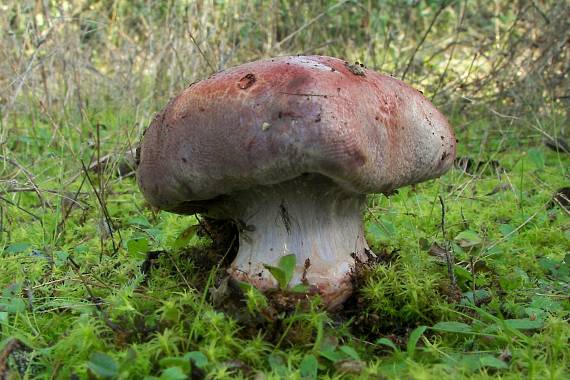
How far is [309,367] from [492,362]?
1.60 feet

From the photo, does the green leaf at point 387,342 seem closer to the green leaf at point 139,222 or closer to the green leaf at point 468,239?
the green leaf at point 468,239

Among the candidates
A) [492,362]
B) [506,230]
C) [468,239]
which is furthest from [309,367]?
[506,230]

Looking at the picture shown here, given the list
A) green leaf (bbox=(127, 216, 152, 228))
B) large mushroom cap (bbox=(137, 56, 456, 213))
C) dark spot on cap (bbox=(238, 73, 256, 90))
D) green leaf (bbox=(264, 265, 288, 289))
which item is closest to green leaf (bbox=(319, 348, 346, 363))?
green leaf (bbox=(264, 265, 288, 289))

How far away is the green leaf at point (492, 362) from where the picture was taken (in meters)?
1.51

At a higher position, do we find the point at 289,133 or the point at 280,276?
the point at 289,133

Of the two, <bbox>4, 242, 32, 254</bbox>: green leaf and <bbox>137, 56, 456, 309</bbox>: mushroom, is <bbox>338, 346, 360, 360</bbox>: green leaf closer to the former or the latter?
<bbox>137, 56, 456, 309</bbox>: mushroom

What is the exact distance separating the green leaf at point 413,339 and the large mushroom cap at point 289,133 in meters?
0.44

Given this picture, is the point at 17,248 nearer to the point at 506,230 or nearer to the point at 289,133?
the point at 289,133

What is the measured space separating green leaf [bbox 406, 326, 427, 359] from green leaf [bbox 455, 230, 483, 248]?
1.03m

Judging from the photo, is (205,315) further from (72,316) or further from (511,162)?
(511,162)

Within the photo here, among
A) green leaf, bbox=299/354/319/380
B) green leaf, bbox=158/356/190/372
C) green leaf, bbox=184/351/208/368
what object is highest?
green leaf, bbox=158/356/190/372

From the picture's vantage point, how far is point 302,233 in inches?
75.4

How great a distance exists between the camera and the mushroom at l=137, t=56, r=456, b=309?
1.59 metres

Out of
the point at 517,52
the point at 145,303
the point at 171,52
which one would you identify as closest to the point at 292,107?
the point at 145,303
